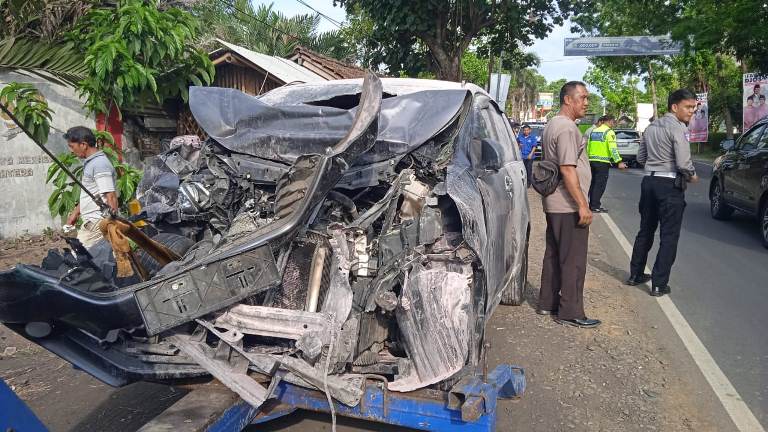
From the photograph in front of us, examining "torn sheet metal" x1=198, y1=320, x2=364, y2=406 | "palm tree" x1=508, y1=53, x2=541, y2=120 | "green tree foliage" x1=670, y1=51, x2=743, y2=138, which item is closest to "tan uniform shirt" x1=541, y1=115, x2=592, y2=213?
"torn sheet metal" x1=198, y1=320, x2=364, y2=406

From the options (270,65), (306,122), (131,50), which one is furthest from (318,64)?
(306,122)

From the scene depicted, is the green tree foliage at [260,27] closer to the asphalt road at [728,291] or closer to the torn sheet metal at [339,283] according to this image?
the asphalt road at [728,291]

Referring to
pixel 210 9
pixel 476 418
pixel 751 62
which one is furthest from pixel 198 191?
pixel 751 62

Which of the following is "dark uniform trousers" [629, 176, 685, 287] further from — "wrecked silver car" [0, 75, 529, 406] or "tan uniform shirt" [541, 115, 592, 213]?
"wrecked silver car" [0, 75, 529, 406]

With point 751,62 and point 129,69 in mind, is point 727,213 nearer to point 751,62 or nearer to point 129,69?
point 129,69

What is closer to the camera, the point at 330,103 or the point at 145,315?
the point at 145,315

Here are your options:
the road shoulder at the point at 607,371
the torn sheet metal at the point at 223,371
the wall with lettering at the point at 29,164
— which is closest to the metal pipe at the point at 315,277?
the torn sheet metal at the point at 223,371

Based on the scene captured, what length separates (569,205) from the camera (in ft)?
16.1

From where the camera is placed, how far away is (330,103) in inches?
171

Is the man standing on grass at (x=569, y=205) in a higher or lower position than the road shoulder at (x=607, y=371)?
higher

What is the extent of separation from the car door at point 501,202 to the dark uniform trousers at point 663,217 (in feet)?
4.41

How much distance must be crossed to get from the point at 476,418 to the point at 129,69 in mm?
6217

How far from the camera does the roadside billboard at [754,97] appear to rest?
2009 cm

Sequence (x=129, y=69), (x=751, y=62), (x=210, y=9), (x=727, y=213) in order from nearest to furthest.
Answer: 1. (x=129, y=69)
2. (x=727, y=213)
3. (x=210, y=9)
4. (x=751, y=62)
